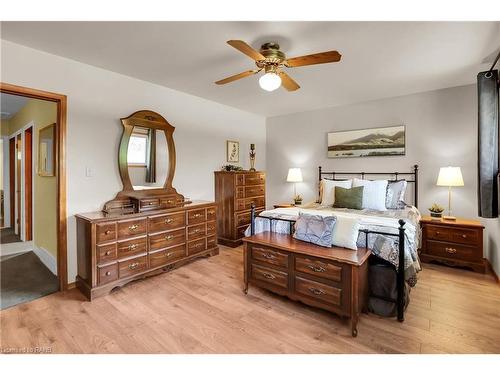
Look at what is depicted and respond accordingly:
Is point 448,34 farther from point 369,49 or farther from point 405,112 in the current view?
point 405,112

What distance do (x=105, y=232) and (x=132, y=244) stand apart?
34cm

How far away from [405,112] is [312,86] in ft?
5.67

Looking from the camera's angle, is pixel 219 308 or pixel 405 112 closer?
pixel 219 308

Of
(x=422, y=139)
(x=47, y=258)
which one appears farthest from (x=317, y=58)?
(x=47, y=258)

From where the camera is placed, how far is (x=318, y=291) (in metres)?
2.21

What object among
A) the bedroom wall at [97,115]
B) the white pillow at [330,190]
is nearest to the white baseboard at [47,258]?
the bedroom wall at [97,115]

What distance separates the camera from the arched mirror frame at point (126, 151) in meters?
3.22

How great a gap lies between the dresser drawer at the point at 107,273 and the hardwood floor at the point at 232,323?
179mm

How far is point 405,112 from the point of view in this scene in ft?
13.6

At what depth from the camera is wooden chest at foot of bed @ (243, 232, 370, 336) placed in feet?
6.73

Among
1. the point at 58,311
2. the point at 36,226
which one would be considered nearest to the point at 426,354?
the point at 58,311

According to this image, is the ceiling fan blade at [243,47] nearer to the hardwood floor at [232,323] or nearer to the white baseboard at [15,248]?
the hardwood floor at [232,323]

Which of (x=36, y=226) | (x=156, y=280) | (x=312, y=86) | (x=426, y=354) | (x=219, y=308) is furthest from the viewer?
(x=36, y=226)

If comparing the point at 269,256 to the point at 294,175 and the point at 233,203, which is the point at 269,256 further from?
the point at 294,175
